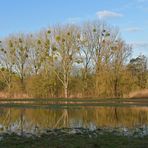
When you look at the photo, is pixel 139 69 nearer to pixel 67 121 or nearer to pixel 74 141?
pixel 67 121

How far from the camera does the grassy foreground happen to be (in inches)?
583

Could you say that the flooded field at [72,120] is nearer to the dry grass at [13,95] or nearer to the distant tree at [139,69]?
the distant tree at [139,69]

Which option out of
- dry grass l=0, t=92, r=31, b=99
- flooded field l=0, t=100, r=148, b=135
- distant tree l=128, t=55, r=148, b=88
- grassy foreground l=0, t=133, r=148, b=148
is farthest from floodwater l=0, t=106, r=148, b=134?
dry grass l=0, t=92, r=31, b=99

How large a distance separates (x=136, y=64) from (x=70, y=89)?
56.8ft

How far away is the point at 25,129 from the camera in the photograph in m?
21.6

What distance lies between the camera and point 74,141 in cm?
1619

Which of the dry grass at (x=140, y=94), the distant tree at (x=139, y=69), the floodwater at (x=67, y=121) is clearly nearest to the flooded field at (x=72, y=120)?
the floodwater at (x=67, y=121)

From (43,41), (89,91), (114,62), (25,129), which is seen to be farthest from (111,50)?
(25,129)

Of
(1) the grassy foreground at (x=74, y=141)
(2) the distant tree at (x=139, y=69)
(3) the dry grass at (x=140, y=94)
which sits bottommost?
(1) the grassy foreground at (x=74, y=141)

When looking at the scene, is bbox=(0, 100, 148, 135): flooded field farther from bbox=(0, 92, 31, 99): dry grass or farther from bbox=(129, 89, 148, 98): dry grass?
bbox=(0, 92, 31, 99): dry grass

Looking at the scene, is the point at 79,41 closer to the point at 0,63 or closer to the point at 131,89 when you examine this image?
the point at 131,89

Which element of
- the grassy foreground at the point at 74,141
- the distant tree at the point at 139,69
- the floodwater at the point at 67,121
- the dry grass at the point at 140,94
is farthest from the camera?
the distant tree at the point at 139,69

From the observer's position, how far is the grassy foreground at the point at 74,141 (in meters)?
14.8

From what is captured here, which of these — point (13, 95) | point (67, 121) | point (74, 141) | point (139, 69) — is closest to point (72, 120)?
point (67, 121)
